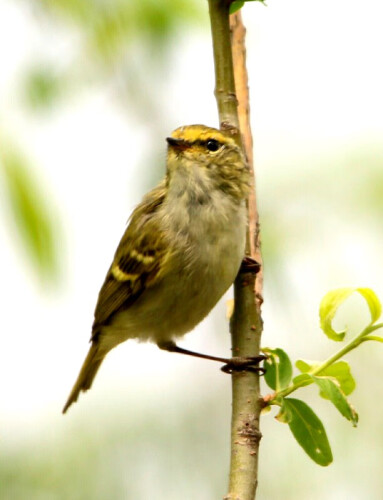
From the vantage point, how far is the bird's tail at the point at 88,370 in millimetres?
3973

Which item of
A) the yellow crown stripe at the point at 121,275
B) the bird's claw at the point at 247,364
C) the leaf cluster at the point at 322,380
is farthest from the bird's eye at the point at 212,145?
the leaf cluster at the point at 322,380

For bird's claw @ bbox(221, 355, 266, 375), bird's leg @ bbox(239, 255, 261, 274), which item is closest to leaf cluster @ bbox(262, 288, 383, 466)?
bird's claw @ bbox(221, 355, 266, 375)

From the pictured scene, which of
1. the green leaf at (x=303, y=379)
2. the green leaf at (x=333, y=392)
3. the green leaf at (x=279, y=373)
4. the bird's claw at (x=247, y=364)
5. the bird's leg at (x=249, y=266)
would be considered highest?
Result: the bird's leg at (x=249, y=266)

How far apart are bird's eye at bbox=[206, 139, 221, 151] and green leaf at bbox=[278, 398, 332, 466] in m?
1.33

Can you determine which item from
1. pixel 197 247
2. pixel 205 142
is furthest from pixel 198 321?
pixel 205 142

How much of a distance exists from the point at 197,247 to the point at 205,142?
1.38 ft

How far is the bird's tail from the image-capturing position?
3.97 meters

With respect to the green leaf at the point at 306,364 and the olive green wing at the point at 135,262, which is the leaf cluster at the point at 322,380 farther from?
the olive green wing at the point at 135,262

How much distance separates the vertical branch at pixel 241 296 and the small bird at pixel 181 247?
18cm

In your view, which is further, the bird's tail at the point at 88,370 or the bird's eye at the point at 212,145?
the bird's tail at the point at 88,370

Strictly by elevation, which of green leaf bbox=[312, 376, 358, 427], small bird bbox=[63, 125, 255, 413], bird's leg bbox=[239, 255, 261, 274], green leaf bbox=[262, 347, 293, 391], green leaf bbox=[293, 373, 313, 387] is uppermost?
small bird bbox=[63, 125, 255, 413]

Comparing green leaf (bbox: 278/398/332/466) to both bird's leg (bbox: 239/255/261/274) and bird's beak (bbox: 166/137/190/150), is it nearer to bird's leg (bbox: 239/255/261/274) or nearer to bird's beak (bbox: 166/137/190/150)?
bird's leg (bbox: 239/255/261/274)

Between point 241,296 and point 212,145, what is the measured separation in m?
0.77

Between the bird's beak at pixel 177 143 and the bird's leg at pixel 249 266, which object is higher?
the bird's beak at pixel 177 143
